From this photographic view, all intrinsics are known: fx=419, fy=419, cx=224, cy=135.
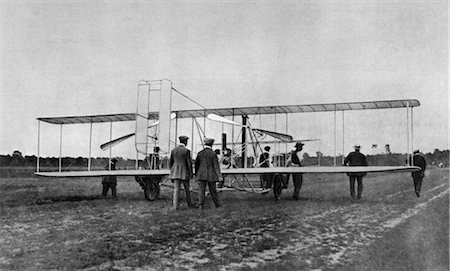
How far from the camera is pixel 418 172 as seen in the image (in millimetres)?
11312

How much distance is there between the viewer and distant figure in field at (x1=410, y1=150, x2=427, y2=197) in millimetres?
11227

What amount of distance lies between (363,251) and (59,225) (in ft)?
15.1

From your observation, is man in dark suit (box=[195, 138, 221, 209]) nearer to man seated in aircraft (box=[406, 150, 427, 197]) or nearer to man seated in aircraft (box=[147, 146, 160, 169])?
man seated in aircraft (box=[147, 146, 160, 169])

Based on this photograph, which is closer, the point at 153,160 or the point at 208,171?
the point at 208,171

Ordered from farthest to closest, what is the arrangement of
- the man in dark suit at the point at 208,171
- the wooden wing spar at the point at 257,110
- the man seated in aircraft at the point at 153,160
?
the wooden wing spar at the point at 257,110
the man seated in aircraft at the point at 153,160
the man in dark suit at the point at 208,171

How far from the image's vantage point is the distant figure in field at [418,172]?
36.8 feet

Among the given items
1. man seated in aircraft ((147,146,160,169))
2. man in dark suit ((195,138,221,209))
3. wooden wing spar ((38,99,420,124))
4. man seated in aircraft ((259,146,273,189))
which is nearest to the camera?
man in dark suit ((195,138,221,209))

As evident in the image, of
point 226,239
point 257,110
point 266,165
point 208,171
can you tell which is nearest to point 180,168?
point 208,171

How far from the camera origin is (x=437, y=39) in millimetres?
6285

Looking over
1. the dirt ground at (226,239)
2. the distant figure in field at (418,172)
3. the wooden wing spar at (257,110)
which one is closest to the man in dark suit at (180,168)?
the dirt ground at (226,239)

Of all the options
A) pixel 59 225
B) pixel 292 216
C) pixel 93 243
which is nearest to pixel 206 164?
pixel 292 216

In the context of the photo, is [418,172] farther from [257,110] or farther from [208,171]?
[208,171]

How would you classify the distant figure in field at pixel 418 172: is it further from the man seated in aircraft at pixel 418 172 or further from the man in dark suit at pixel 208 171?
the man in dark suit at pixel 208 171

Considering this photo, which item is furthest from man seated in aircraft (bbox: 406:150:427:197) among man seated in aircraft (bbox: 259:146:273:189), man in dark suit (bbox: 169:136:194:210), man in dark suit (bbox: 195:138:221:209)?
man in dark suit (bbox: 169:136:194:210)
